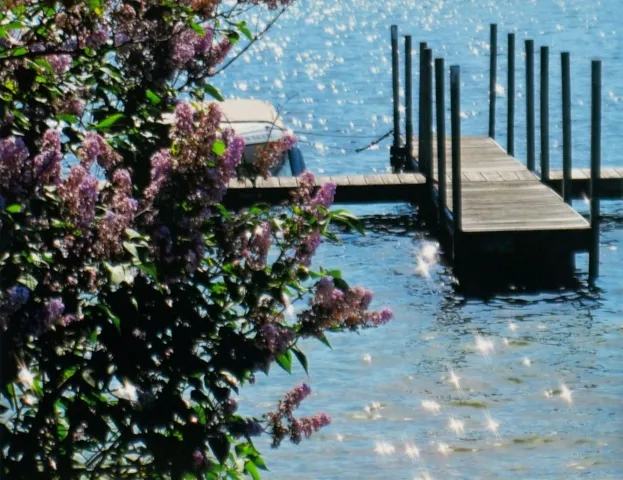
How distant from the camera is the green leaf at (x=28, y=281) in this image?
4.80 meters

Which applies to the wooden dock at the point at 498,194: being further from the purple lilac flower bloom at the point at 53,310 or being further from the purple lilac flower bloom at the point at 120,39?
the purple lilac flower bloom at the point at 53,310

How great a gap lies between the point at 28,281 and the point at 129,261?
40cm

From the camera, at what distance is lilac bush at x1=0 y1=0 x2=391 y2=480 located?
16.3 feet

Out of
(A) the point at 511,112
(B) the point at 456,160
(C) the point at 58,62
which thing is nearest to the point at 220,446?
(C) the point at 58,62

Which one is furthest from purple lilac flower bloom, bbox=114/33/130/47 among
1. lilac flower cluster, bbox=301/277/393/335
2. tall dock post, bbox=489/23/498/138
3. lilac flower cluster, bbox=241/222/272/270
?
tall dock post, bbox=489/23/498/138

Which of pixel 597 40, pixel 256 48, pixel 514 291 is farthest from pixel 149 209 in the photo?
pixel 256 48

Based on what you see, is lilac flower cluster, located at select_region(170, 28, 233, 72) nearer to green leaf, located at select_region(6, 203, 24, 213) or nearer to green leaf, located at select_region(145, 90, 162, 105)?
green leaf, located at select_region(145, 90, 162, 105)

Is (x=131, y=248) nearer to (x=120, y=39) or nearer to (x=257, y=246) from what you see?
(x=257, y=246)

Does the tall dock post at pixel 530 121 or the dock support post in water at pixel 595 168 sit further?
the tall dock post at pixel 530 121

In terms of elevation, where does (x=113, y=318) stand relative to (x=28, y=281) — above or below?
below

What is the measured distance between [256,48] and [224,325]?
6465 cm

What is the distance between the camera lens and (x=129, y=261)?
5086 mm

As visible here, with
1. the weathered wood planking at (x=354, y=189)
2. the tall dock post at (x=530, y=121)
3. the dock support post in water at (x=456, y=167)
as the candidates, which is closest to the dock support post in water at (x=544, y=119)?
the tall dock post at (x=530, y=121)

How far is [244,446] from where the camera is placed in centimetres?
585
